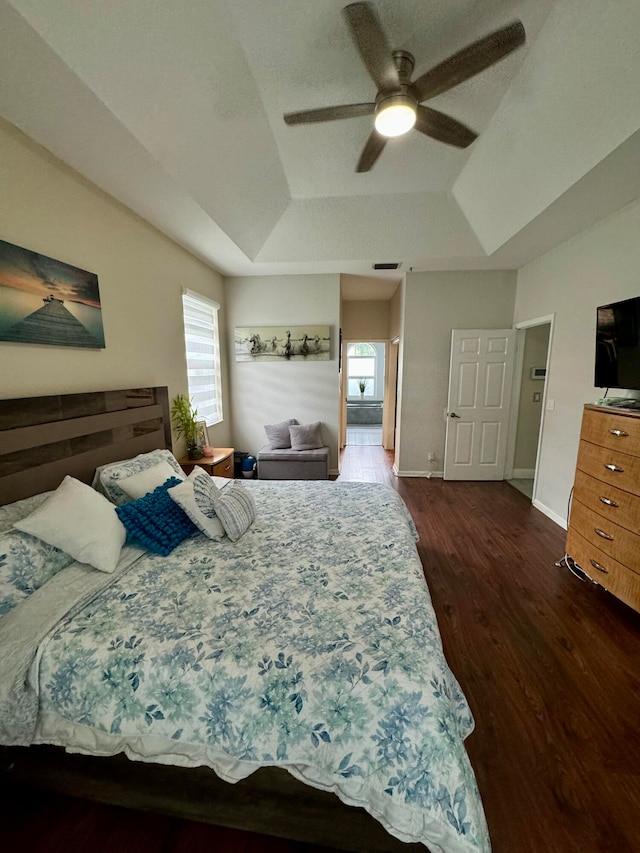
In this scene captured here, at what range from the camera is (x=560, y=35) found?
5.52 feet

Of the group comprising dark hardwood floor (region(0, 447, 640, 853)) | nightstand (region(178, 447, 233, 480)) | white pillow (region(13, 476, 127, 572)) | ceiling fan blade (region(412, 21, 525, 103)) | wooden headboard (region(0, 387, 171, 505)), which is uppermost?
ceiling fan blade (region(412, 21, 525, 103))

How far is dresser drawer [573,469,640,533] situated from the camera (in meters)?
1.92

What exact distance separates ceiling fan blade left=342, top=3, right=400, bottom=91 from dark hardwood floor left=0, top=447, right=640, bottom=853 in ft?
9.56

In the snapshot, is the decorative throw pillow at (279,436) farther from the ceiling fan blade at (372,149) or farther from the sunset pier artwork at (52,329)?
→ the ceiling fan blade at (372,149)

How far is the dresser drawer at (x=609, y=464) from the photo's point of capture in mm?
1918

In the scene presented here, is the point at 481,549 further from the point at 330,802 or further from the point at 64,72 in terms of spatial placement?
the point at 64,72

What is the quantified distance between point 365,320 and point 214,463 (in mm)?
4209

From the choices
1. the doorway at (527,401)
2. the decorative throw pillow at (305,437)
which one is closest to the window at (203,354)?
the decorative throw pillow at (305,437)

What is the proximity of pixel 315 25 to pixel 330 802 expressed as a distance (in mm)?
3233

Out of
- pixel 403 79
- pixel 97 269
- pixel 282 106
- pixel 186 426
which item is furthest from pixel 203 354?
pixel 403 79

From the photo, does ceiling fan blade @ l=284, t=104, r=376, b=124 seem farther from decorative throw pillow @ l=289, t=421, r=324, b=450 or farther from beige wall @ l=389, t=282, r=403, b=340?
beige wall @ l=389, t=282, r=403, b=340

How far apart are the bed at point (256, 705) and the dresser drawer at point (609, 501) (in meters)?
1.45

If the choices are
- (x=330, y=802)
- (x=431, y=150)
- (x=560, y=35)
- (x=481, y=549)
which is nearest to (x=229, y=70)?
(x=431, y=150)

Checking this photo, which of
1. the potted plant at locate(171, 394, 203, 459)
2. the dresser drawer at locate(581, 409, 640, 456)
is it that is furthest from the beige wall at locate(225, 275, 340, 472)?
the dresser drawer at locate(581, 409, 640, 456)
